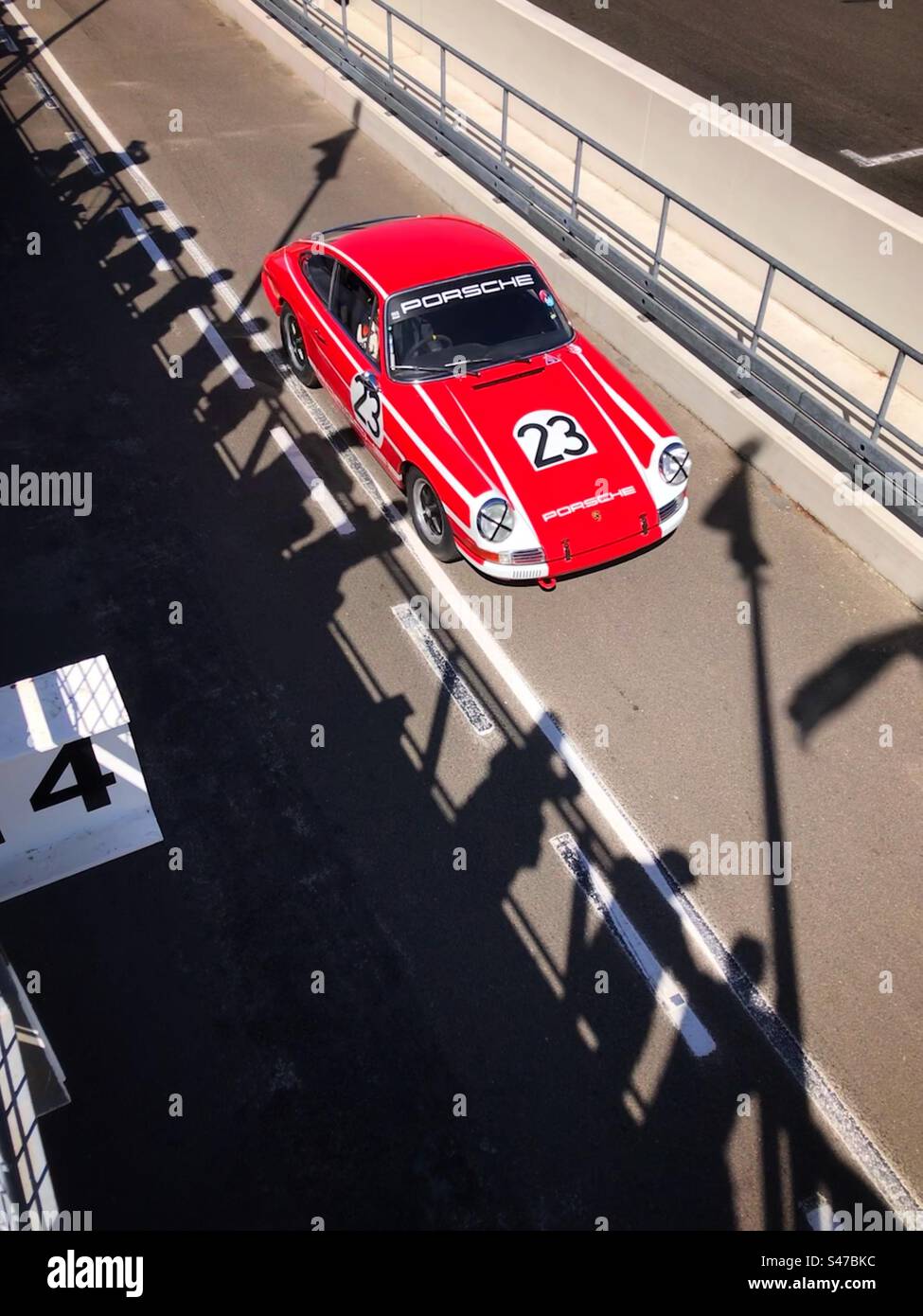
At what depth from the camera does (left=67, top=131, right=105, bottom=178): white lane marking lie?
553 inches

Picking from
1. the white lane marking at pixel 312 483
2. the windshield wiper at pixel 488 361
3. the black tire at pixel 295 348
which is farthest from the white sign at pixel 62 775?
the black tire at pixel 295 348

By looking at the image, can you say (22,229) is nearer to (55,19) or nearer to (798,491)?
(55,19)

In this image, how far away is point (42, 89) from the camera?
16078 millimetres

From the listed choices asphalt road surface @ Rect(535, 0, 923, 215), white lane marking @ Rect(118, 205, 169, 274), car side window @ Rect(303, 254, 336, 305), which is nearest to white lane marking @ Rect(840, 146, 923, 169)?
asphalt road surface @ Rect(535, 0, 923, 215)

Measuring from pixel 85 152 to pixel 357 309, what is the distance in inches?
328

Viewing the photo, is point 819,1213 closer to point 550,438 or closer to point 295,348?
point 550,438

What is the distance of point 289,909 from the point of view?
249 inches

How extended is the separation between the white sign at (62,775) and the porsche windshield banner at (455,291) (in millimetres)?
4254

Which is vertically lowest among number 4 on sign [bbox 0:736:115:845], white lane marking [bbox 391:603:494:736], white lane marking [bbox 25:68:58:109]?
white lane marking [bbox 391:603:494:736]

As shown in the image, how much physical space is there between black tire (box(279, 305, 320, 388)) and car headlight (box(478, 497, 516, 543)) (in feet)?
11.7

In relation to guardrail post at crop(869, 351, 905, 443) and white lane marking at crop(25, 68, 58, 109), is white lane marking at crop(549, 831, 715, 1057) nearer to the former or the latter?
guardrail post at crop(869, 351, 905, 443)

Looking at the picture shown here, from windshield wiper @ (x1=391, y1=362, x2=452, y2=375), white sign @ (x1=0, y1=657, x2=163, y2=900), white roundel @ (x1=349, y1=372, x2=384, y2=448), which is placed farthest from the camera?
white roundel @ (x1=349, y1=372, x2=384, y2=448)

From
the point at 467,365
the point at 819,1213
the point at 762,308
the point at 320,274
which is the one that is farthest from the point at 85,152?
the point at 819,1213

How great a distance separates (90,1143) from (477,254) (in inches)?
284
